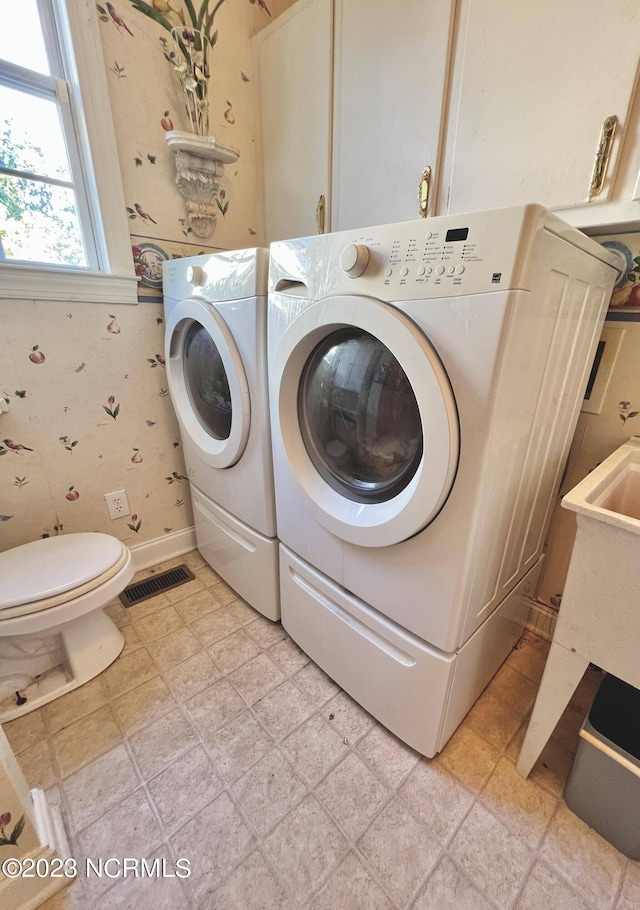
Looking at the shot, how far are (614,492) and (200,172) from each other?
69.0 inches

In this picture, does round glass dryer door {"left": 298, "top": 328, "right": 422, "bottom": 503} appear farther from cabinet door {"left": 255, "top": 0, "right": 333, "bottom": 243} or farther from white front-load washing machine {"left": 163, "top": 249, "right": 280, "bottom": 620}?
cabinet door {"left": 255, "top": 0, "right": 333, "bottom": 243}

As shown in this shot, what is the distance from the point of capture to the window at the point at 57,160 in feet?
3.82

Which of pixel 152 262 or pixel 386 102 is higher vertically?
pixel 386 102

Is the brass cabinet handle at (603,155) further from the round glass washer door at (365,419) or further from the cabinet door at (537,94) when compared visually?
the round glass washer door at (365,419)

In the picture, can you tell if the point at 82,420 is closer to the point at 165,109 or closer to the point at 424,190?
the point at 165,109

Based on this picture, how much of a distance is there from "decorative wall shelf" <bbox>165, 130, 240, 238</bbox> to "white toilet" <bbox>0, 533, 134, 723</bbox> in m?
1.30

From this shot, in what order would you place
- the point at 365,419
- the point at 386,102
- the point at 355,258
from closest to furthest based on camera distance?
1. the point at 355,258
2. the point at 365,419
3. the point at 386,102

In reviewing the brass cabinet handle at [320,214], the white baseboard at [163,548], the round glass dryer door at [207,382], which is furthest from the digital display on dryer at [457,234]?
the white baseboard at [163,548]

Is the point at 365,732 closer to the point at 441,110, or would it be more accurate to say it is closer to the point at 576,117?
the point at 576,117

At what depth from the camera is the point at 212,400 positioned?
1381 millimetres

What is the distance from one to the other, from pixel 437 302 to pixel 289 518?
2.42ft

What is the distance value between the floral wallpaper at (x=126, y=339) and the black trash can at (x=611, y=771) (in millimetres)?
1690

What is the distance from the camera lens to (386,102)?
1.09 m

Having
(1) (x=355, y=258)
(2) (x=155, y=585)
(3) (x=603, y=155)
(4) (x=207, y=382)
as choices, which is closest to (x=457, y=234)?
(1) (x=355, y=258)
